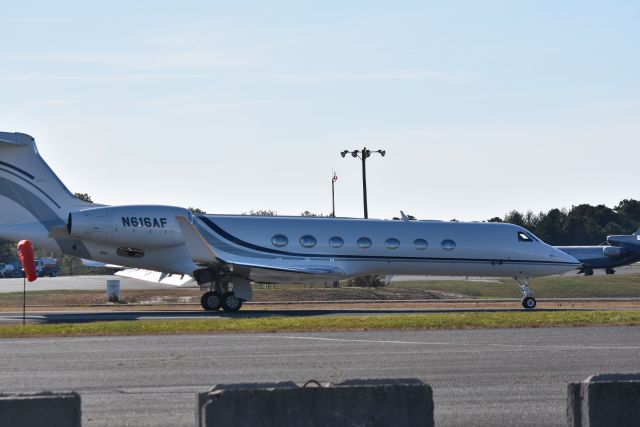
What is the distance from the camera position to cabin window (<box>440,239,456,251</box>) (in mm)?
34219

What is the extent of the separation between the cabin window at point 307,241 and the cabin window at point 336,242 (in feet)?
1.73

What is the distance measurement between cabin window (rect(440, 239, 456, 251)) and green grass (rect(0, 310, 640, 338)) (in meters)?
10.1

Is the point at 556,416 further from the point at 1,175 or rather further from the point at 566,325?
the point at 1,175

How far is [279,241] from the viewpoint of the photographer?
3288 centimetres

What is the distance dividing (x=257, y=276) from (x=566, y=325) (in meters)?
11.4

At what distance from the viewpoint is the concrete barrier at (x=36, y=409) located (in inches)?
294

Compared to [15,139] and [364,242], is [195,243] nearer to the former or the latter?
[364,242]

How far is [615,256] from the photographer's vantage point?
70.9m

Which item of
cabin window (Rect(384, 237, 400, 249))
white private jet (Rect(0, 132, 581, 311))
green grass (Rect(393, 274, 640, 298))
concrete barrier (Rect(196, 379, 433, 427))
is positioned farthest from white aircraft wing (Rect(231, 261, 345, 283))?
concrete barrier (Rect(196, 379, 433, 427))

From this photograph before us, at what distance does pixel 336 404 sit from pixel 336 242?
82.4ft

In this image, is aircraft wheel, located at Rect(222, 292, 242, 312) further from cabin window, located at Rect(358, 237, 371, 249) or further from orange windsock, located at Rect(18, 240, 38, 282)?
orange windsock, located at Rect(18, 240, 38, 282)

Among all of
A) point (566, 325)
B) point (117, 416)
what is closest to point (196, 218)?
point (566, 325)

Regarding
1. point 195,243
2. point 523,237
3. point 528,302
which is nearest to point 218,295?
point 195,243

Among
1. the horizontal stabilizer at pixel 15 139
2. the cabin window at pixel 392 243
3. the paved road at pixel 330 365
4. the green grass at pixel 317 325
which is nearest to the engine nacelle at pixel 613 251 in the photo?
the cabin window at pixel 392 243
